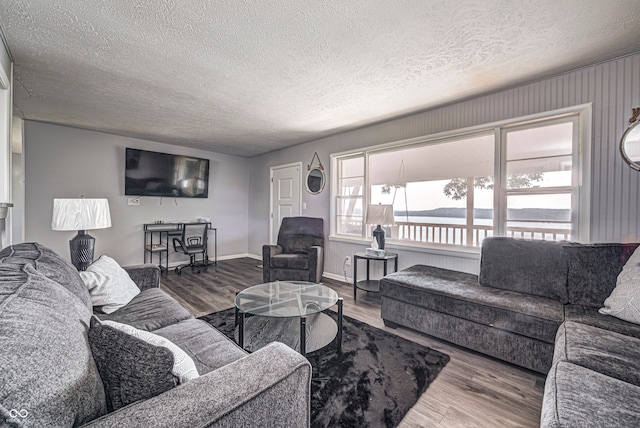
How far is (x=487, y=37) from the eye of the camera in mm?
1880

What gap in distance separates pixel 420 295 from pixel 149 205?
467 centimetres

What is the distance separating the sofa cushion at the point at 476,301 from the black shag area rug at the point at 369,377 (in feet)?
1.21

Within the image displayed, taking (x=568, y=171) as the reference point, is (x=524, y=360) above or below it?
below

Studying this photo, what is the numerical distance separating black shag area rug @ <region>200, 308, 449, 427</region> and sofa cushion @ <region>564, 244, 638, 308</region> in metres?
1.08

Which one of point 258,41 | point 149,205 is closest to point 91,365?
point 258,41

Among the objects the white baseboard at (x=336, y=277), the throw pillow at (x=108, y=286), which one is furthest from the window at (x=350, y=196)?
the throw pillow at (x=108, y=286)

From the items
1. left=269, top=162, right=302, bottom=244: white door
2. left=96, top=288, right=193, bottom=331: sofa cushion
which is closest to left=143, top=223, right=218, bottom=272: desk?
left=269, top=162, right=302, bottom=244: white door

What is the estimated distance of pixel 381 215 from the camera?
3.35m

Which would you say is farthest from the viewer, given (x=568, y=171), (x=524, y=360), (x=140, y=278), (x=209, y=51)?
(x=568, y=171)

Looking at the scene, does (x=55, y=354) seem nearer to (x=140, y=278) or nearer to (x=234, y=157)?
(x=140, y=278)

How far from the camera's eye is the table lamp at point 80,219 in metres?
2.10

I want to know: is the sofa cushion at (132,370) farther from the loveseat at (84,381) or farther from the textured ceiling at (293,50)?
the textured ceiling at (293,50)

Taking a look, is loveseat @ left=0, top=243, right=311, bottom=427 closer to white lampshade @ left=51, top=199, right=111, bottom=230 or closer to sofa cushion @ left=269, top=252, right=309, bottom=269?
white lampshade @ left=51, top=199, right=111, bottom=230

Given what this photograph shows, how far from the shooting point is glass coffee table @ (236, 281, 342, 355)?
1931mm
